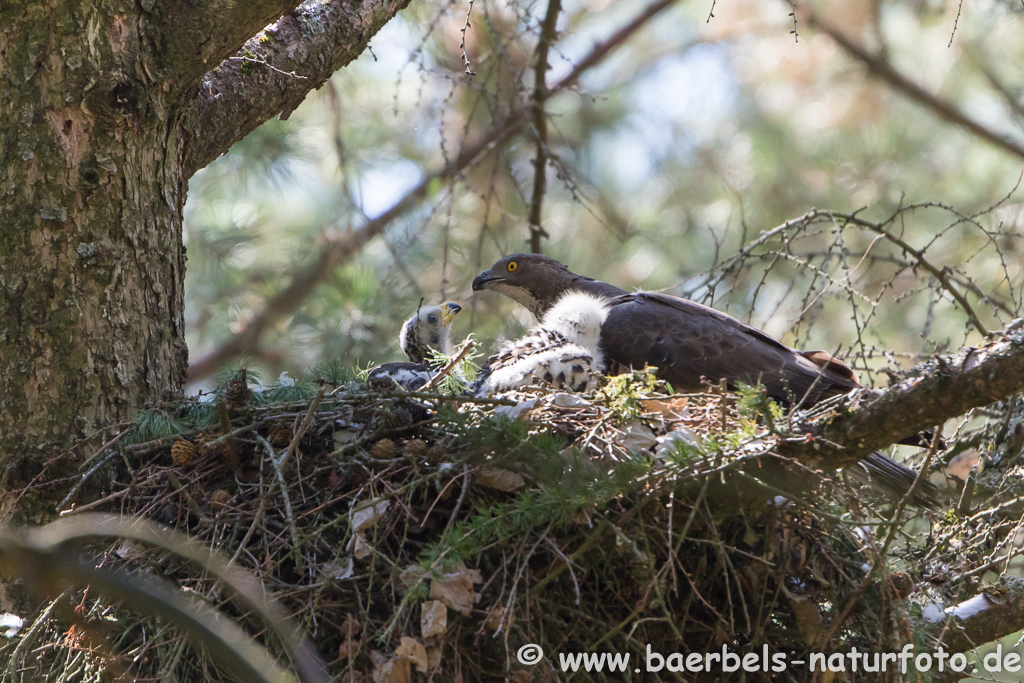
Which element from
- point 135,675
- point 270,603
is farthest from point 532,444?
point 135,675

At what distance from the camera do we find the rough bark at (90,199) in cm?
334

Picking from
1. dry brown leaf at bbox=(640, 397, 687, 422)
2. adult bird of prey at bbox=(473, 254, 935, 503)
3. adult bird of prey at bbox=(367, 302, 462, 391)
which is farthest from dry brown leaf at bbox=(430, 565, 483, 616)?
adult bird of prey at bbox=(367, 302, 462, 391)

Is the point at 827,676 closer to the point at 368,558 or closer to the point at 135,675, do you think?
the point at 368,558

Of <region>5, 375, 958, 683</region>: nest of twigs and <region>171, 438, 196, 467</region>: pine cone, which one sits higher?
<region>171, 438, 196, 467</region>: pine cone

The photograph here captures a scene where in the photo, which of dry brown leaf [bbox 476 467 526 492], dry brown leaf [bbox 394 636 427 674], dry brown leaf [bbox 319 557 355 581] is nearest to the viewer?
dry brown leaf [bbox 394 636 427 674]

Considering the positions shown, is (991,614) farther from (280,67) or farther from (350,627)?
(280,67)

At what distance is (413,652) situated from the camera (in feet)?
8.69

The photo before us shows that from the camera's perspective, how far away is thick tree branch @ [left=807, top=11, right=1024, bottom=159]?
22.3 ft

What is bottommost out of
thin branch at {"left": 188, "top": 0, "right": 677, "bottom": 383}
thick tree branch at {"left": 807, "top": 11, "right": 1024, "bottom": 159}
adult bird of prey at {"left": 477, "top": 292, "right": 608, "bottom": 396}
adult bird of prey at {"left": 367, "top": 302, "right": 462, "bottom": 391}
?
adult bird of prey at {"left": 477, "top": 292, "right": 608, "bottom": 396}

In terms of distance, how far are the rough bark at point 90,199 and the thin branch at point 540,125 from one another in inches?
75.0

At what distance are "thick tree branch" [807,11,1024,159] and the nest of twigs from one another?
471 cm

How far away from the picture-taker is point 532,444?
2.91 m

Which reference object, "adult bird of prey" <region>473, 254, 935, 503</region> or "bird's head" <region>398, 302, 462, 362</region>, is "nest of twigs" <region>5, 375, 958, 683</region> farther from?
"bird's head" <region>398, 302, 462, 362</region>

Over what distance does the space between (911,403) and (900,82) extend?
16.7ft
